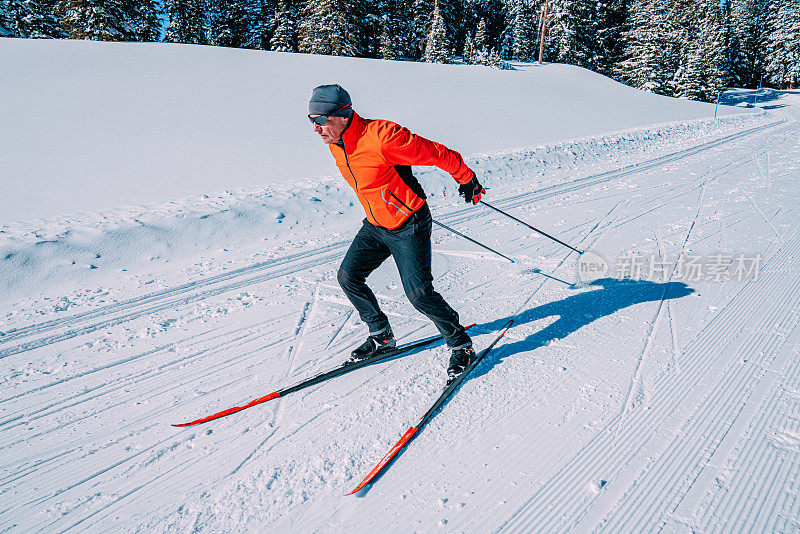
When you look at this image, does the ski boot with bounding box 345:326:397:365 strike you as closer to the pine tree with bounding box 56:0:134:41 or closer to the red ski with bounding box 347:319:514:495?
the red ski with bounding box 347:319:514:495

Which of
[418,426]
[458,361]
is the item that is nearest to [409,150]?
Answer: [458,361]

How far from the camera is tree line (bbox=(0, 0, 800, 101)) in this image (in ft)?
83.3

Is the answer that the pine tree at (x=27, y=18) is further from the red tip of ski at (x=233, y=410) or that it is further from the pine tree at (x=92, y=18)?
the red tip of ski at (x=233, y=410)

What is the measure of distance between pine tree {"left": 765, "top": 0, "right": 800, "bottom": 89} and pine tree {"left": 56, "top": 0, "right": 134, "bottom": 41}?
212 feet

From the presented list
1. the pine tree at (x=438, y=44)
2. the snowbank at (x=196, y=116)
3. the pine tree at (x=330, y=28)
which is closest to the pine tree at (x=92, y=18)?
the pine tree at (x=330, y=28)

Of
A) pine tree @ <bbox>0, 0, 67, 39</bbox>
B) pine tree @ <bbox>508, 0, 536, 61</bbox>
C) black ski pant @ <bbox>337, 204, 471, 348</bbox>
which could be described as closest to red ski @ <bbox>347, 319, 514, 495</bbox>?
black ski pant @ <bbox>337, 204, 471, 348</bbox>

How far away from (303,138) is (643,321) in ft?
27.4

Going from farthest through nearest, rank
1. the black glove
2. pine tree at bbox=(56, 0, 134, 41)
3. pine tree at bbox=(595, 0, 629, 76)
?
pine tree at bbox=(595, 0, 629, 76), pine tree at bbox=(56, 0, 134, 41), the black glove

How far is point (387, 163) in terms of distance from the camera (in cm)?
246

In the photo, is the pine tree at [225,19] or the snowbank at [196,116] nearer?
the snowbank at [196,116]

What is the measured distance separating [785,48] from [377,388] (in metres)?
69.0

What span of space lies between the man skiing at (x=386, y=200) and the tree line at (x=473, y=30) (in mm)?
28656

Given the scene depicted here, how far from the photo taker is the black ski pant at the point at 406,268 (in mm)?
2734

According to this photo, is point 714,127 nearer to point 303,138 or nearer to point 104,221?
point 303,138
